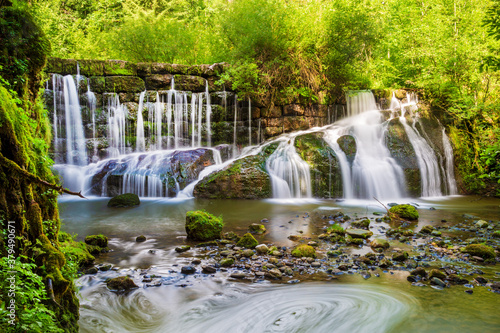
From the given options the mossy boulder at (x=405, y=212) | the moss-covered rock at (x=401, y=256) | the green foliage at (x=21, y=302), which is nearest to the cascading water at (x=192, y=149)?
the mossy boulder at (x=405, y=212)

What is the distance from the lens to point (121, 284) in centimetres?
448

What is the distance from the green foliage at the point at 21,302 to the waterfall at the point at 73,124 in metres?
13.3

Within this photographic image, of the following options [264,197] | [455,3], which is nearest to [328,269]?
[264,197]

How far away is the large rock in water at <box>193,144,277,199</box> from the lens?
12.1 meters

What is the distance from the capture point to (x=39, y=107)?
11.3ft

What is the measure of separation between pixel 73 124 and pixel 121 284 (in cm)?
1233

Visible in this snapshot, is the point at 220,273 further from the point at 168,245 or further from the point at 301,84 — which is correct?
the point at 301,84

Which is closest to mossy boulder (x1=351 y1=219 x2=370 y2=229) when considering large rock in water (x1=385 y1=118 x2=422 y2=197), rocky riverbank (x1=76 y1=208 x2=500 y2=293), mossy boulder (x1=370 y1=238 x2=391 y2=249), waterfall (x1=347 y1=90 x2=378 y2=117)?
rocky riverbank (x1=76 y1=208 x2=500 y2=293)

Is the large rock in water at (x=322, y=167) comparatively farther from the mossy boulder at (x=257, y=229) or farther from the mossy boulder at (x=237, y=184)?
the mossy boulder at (x=257, y=229)

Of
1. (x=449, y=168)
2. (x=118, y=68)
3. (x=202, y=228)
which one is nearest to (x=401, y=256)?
(x=202, y=228)

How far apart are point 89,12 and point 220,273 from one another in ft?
86.8

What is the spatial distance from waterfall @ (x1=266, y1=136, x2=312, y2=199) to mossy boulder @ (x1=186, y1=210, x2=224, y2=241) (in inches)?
217

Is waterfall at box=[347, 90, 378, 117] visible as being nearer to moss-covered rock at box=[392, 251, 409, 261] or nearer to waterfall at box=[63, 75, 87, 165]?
moss-covered rock at box=[392, 251, 409, 261]

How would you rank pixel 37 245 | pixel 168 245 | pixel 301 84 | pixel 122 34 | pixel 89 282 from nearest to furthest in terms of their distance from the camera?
pixel 37 245, pixel 89 282, pixel 168 245, pixel 301 84, pixel 122 34
